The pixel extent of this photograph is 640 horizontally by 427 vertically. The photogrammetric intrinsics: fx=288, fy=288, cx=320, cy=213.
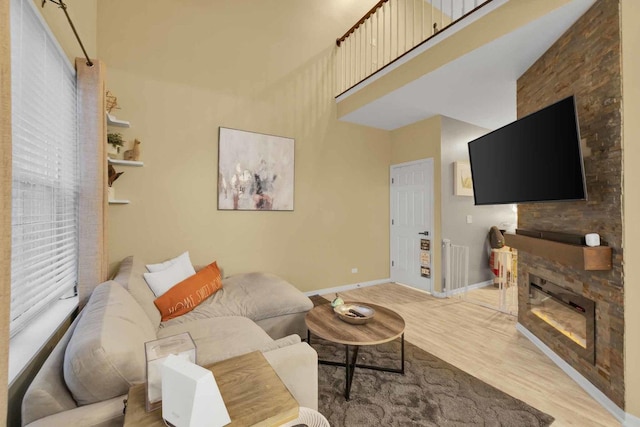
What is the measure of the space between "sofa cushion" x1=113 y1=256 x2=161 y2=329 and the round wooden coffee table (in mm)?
1222

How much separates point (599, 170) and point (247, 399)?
8.40ft

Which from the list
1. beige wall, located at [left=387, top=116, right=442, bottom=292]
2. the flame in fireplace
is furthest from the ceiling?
the flame in fireplace

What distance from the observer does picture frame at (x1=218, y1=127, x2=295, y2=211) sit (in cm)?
363

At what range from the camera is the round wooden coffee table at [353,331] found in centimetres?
195

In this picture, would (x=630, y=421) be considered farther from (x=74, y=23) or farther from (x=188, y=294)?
(x=74, y=23)

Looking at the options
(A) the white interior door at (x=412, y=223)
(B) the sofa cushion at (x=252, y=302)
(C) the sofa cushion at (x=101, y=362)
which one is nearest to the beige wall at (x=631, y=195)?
(B) the sofa cushion at (x=252, y=302)

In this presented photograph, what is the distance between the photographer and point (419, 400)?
1.94m

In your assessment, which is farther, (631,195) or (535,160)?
(535,160)

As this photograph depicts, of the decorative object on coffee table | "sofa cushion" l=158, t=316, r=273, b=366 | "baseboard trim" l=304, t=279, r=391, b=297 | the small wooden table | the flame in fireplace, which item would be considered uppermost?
the small wooden table

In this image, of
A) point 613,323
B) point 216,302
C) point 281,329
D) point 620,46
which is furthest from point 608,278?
point 216,302

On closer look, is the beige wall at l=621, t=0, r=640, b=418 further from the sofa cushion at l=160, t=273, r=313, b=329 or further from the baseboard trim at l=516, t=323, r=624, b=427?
the sofa cushion at l=160, t=273, r=313, b=329

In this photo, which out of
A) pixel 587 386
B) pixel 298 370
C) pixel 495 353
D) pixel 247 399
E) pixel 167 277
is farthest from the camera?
pixel 167 277

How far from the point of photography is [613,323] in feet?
6.10

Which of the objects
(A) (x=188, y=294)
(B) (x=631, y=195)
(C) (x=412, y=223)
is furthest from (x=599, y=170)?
(A) (x=188, y=294)
